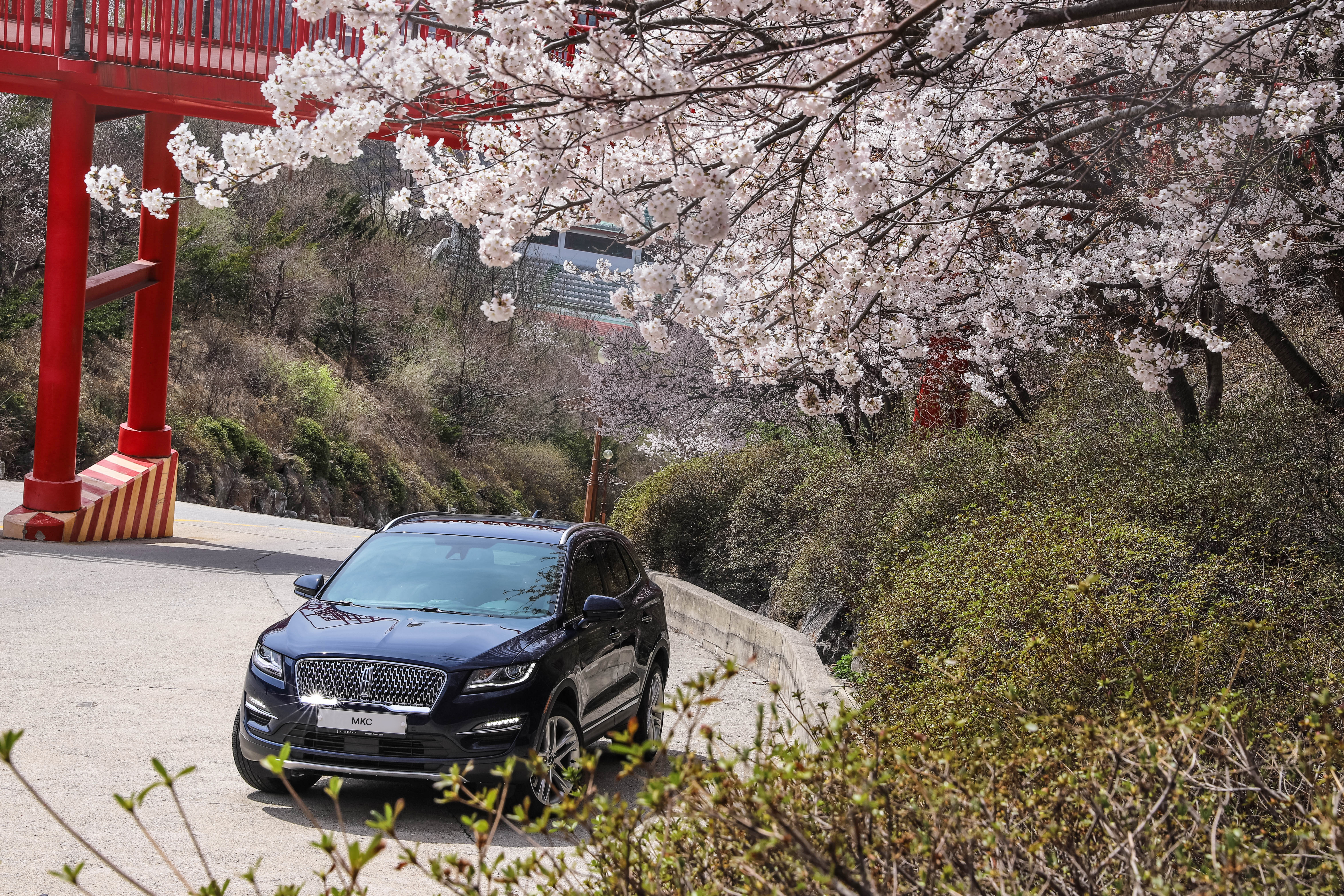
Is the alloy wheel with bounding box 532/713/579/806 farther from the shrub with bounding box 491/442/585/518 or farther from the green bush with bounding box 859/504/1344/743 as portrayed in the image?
the shrub with bounding box 491/442/585/518

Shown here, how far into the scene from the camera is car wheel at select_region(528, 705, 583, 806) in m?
6.21

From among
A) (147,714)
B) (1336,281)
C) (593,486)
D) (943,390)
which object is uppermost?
(1336,281)

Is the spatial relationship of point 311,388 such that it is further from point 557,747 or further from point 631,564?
point 557,747

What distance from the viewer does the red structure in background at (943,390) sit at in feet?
49.0

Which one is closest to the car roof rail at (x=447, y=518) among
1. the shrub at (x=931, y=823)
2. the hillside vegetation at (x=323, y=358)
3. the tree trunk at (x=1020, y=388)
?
the shrub at (x=931, y=823)

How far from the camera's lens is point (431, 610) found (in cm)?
700

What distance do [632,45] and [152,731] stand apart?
4.91 meters

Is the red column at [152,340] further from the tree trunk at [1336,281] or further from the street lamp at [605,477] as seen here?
the street lamp at [605,477]

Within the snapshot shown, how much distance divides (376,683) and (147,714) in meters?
2.44

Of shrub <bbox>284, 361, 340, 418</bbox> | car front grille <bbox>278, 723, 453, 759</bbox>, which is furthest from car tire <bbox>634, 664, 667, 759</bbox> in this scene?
shrub <bbox>284, 361, 340, 418</bbox>

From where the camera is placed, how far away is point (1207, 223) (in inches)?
343

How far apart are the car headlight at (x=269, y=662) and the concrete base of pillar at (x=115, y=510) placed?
10.0 metres

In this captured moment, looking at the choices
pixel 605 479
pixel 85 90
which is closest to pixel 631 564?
pixel 85 90

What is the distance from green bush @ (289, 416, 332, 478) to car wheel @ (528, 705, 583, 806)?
94.5 feet
